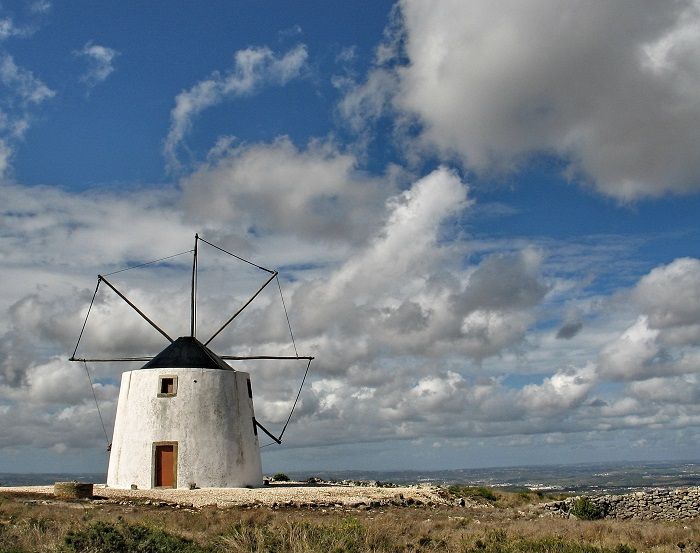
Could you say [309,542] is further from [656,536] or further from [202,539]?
[656,536]

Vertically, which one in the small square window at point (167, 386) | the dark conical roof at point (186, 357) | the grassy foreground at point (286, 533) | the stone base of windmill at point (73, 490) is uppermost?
the dark conical roof at point (186, 357)

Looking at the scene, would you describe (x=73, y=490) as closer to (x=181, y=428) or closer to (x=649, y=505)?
(x=181, y=428)

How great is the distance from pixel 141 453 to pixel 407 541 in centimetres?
1403

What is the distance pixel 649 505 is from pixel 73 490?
17.4 meters

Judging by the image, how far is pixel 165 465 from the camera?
24.1 metres

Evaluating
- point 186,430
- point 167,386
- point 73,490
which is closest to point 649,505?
point 186,430

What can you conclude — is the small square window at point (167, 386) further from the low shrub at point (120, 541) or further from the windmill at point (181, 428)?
the low shrub at point (120, 541)

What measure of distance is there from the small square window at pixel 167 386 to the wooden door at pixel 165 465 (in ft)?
5.54

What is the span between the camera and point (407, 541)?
41.8 feet

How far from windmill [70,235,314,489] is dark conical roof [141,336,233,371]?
0.03 metres

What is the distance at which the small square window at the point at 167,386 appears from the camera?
2450 cm

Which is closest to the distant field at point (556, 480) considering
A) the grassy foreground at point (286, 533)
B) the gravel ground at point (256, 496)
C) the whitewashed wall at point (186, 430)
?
the whitewashed wall at point (186, 430)

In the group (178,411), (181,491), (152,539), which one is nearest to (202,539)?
(152,539)

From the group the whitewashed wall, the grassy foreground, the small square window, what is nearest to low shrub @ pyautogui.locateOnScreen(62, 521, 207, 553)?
the grassy foreground
